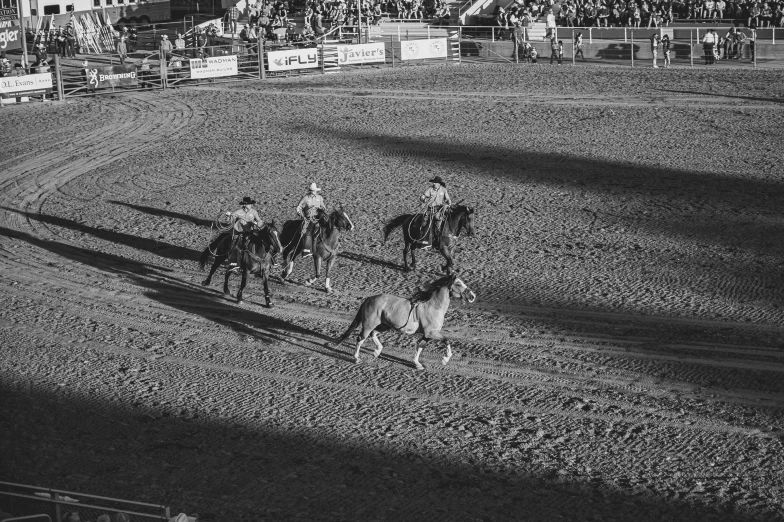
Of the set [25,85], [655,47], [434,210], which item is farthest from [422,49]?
[434,210]

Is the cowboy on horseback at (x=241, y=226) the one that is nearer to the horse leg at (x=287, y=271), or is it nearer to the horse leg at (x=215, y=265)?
the horse leg at (x=215, y=265)

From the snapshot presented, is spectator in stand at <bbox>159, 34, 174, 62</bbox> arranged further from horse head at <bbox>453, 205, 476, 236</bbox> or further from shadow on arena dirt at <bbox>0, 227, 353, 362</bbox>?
horse head at <bbox>453, 205, 476, 236</bbox>

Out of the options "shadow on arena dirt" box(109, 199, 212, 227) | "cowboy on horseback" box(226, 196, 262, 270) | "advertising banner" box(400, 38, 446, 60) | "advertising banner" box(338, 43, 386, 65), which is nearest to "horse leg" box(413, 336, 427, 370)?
"cowboy on horseback" box(226, 196, 262, 270)

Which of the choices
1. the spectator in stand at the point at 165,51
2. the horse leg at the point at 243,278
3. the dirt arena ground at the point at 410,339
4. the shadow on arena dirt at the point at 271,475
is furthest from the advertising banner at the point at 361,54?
the shadow on arena dirt at the point at 271,475

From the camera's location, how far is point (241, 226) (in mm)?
20125

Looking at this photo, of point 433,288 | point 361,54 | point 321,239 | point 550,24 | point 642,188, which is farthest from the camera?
point 550,24

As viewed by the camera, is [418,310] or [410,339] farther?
[410,339]

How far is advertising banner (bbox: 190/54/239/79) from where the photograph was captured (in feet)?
149

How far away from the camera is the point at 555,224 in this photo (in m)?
24.3

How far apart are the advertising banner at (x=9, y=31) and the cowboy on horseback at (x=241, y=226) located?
36714 millimetres

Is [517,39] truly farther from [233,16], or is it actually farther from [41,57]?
[41,57]

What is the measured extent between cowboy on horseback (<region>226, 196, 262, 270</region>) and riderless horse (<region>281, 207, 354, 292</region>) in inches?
28.3

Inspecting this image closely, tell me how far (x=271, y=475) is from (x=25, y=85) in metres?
33.0

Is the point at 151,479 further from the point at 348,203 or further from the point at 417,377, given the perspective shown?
the point at 348,203
